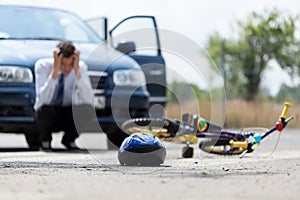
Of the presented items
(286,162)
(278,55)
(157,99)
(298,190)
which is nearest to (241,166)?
(286,162)

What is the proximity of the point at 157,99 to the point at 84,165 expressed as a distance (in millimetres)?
5035

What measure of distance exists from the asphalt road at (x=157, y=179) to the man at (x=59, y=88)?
215 cm

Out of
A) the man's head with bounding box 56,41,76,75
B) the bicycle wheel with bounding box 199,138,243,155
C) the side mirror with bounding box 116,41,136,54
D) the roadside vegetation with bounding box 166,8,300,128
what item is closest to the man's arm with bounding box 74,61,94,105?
the man's head with bounding box 56,41,76,75

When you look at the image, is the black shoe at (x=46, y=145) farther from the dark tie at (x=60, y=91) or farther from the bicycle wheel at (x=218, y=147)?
the bicycle wheel at (x=218, y=147)

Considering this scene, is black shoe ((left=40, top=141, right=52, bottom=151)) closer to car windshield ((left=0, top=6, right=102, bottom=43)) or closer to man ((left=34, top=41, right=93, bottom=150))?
man ((left=34, top=41, right=93, bottom=150))

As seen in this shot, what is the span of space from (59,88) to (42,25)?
50.4 inches

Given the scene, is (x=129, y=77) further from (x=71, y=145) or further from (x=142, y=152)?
(x=142, y=152)

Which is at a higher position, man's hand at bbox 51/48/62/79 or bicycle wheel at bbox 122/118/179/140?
man's hand at bbox 51/48/62/79

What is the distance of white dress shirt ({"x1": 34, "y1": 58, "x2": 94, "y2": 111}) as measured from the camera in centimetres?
1116

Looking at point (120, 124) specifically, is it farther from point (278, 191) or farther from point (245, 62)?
point (245, 62)

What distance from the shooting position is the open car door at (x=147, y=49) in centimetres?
1220

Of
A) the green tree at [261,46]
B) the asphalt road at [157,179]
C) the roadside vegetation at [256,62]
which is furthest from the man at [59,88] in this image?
the green tree at [261,46]

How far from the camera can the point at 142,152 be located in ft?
26.5

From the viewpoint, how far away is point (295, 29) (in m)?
43.1
